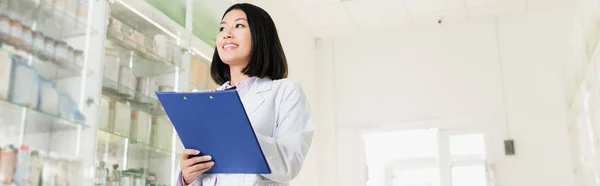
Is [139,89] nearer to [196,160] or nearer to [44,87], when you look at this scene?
[44,87]

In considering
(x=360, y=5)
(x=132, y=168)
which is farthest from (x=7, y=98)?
(x=360, y=5)

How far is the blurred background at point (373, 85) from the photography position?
108 inches

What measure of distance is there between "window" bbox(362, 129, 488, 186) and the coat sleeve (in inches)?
171

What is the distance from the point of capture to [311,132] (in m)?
1.48

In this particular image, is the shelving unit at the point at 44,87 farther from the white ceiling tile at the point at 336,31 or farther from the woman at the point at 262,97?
the white ceiling tile at the point at 336,31

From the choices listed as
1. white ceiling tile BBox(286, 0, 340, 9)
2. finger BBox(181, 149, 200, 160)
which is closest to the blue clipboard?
finger BBox(181, 149, 200, 160)

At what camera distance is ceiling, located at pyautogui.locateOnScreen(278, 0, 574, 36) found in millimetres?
5469

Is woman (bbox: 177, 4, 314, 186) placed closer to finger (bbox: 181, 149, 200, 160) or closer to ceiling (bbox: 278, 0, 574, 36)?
finger (bbox: 181, 149, 200, 160)

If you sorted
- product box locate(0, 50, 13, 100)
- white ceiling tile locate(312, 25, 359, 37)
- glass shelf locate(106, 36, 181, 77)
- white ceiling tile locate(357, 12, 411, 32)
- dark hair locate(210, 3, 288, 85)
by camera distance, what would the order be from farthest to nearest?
white ceiling tile locate(312, 25, 359, 37) → white ceiling tile locate(357, 12, 411, 32) → glass shelf locate(106, 36, 181, 77) → product box locate(0, 50, 13, 100) → dark hair locate(210, 3, 288, 85)

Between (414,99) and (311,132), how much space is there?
4.51 meters

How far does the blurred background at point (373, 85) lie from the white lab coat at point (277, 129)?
143cm

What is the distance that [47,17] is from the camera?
2629 mm

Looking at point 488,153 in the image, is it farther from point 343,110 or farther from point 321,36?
point 321,36

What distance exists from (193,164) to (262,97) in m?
0.26
